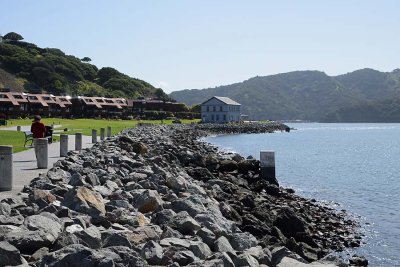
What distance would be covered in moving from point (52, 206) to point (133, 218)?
1477 mm

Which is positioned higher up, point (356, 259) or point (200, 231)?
point (200, 231)

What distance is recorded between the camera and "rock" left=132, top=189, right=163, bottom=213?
10773 millimetres

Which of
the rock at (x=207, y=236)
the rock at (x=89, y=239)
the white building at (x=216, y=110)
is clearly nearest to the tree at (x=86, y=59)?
the white building at (x=216, y=110)

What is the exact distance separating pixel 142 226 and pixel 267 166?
1754cm

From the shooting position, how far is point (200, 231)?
9.11 metres

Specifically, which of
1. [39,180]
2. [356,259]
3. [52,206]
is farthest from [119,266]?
[356,259]

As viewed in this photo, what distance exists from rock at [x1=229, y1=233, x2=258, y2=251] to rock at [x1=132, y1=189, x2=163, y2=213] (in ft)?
6.83

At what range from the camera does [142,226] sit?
8.67 metres

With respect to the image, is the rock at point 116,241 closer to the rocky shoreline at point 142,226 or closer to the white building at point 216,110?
the rocky shoreline at point 142,226

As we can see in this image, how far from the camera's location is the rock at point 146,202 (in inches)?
424

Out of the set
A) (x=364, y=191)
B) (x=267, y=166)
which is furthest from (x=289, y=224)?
(x=364, y=191)

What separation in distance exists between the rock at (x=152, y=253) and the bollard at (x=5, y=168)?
578 cm

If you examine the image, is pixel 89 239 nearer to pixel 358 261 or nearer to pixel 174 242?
pixel 174 242

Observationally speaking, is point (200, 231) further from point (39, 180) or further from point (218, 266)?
point (39, 180)
